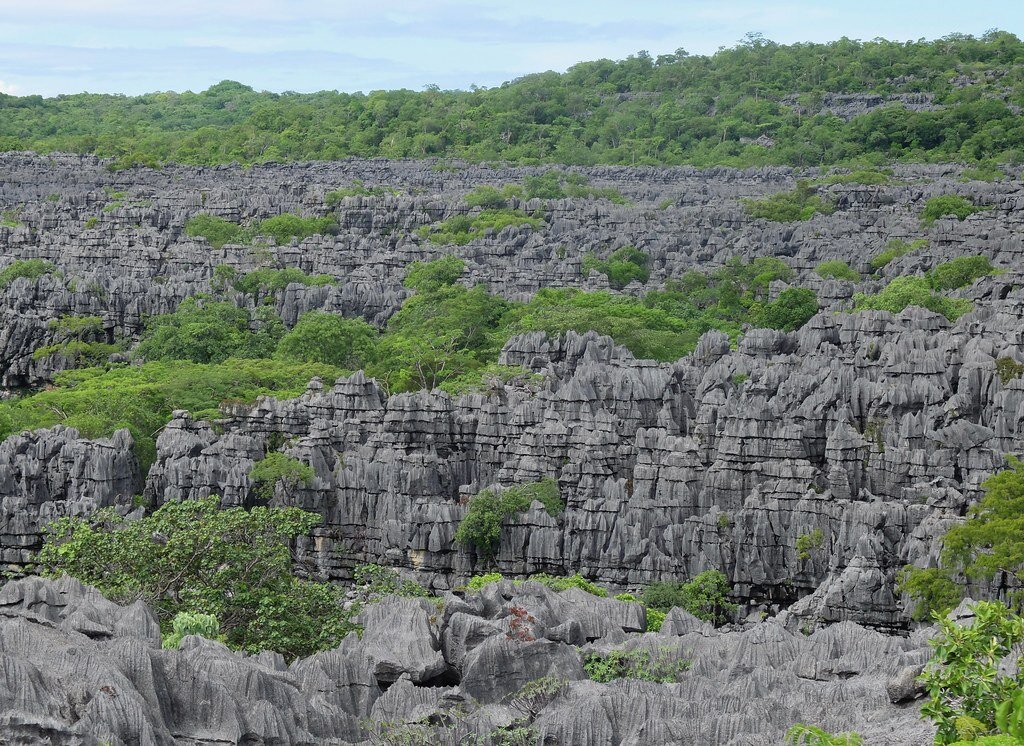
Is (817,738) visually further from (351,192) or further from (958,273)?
(351,192)

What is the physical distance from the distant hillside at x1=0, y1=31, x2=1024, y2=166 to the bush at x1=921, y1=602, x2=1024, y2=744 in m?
70.9

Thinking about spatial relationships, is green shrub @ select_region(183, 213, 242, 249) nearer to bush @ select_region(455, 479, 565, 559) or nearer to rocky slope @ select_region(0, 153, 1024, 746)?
rocky slope @ select_region(0, 153, 1024, 746)

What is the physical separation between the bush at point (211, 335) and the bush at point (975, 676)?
125 feet

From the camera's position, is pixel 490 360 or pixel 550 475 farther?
pixel 490 360

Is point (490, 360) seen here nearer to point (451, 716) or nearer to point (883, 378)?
point (883, 378)

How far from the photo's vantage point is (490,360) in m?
46.5

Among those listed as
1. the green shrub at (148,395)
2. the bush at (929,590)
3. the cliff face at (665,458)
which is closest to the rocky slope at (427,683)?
the bush at (929,590)

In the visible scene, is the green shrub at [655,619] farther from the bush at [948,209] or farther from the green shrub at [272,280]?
the bush at [948,209]

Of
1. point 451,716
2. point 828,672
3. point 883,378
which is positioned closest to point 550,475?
point 883,378

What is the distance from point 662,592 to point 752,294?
29.4m

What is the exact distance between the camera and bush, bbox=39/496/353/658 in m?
20.7

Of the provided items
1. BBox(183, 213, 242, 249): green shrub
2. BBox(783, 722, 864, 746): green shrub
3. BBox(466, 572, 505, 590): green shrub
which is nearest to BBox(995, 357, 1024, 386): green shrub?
BBox(466, 572, 505, 590): green shrub

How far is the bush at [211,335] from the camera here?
50.2m

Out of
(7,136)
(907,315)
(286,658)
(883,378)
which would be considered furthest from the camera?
(7,136)
